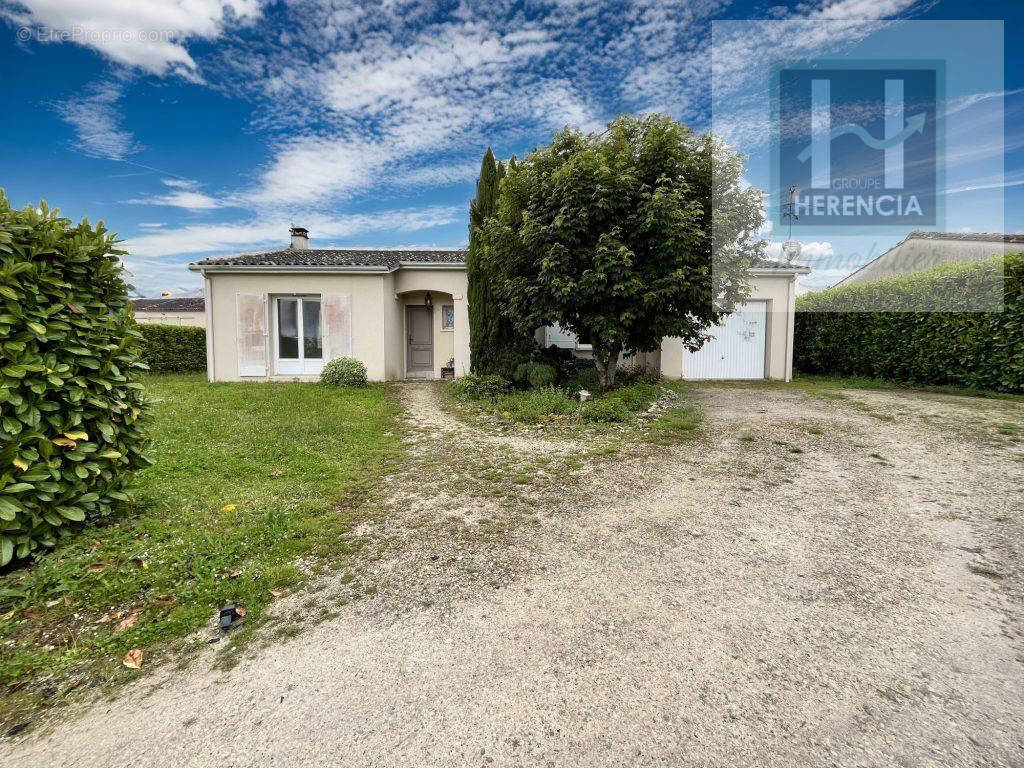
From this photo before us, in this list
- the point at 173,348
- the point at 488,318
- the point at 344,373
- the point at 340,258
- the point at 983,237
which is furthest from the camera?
the point at 173,348

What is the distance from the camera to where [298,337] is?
37.9 feet

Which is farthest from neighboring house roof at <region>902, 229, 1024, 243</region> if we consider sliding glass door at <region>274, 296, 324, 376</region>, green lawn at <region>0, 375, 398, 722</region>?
sliding glass door at <region>274, 296, 324, 376</region>

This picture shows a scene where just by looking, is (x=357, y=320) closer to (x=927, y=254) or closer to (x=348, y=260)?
(x=348, y=260)

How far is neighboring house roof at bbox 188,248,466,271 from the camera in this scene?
434 inches

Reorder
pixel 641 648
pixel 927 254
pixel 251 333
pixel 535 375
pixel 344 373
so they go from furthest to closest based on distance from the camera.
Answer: pixel 927 254
pixel 251 333
pixel 344 373
pixel 535 375
pixel 641 648

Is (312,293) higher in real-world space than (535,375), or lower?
higher

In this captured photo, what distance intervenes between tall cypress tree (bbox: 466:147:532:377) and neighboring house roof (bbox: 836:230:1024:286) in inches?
426

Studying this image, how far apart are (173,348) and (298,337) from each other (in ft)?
22.3

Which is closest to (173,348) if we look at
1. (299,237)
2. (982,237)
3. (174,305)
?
(299,237)

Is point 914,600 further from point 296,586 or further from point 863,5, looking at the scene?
point 863,5

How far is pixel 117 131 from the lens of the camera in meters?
9.30

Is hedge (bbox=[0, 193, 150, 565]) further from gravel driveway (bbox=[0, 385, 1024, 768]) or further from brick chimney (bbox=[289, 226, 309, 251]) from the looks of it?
brick chimney (bbox=[289, 226, 309, 251])

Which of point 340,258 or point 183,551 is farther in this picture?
point 340,258

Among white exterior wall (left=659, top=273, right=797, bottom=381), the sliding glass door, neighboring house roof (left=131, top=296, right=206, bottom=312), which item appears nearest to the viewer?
the sliding glass door
